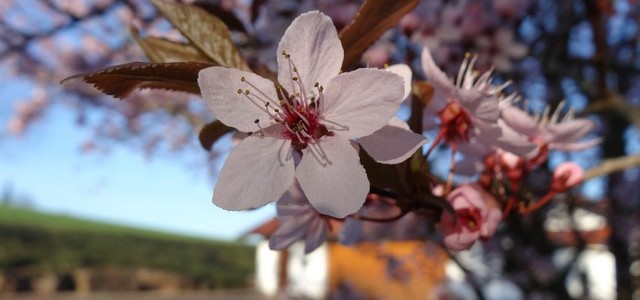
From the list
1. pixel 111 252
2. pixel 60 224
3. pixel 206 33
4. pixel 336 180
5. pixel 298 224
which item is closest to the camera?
pixel 336 180

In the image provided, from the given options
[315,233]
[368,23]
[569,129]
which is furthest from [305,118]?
[569,129]

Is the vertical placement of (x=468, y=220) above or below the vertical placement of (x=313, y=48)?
below

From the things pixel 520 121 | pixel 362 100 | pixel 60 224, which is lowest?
pixel 60 224

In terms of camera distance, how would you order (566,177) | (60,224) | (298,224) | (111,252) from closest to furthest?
(298,224)
(566,177)
(111,252)
(60,224)

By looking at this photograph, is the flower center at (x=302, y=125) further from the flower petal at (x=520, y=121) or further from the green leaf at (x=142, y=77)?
the flower petal at (x=520, y=121)

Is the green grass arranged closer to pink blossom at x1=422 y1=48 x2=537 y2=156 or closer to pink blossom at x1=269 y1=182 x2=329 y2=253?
pink blossom at x1=269 y1=182 x2=329 y2=253

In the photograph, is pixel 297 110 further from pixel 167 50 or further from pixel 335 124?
pixel 167 50

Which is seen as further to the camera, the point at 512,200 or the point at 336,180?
the point at 512,200

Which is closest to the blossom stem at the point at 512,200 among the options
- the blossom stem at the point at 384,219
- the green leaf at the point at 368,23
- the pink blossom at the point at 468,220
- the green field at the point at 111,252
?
the pink blossom at the point at 468,220
